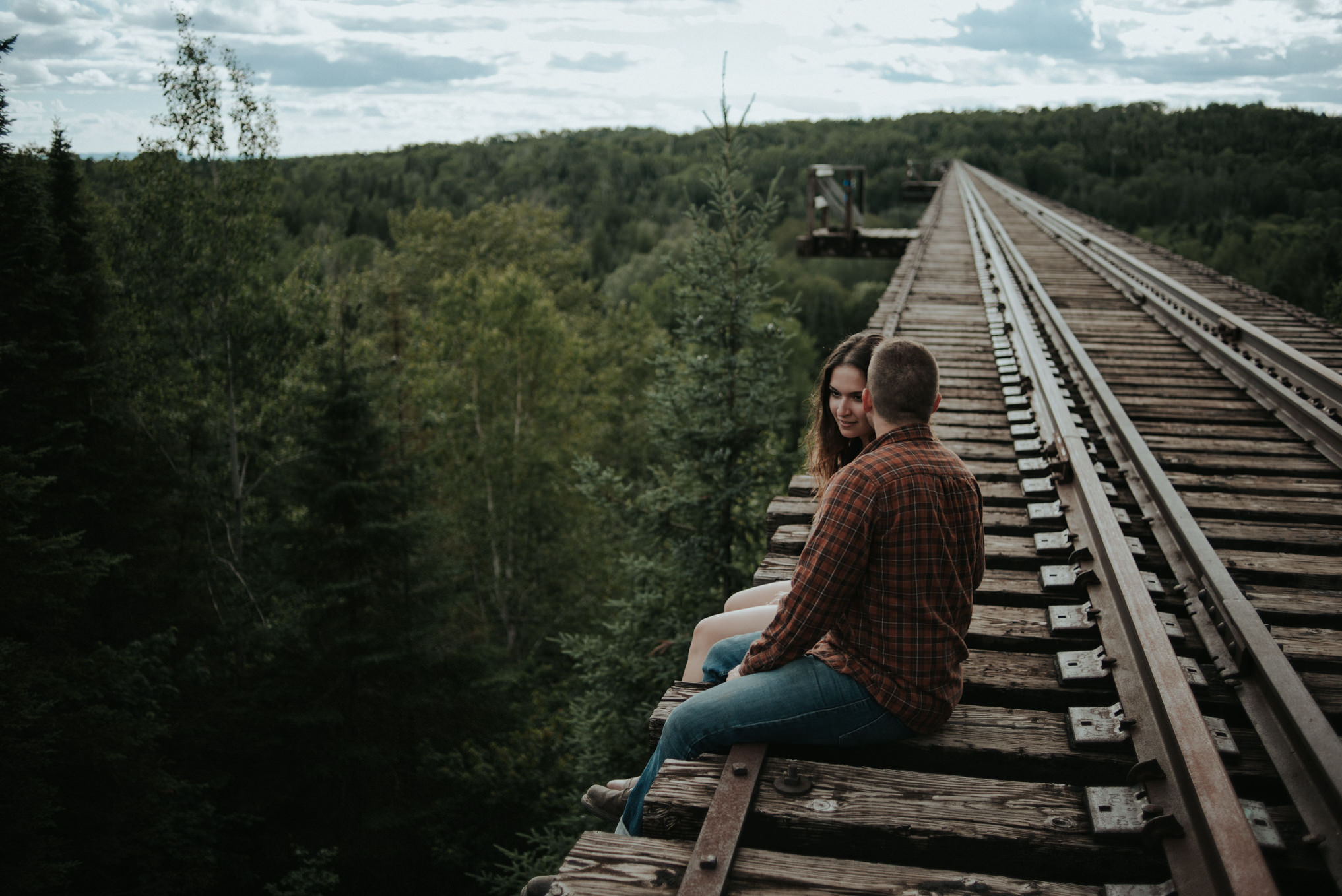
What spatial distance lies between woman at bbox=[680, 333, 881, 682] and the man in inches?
13.1

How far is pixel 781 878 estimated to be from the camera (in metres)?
2.07

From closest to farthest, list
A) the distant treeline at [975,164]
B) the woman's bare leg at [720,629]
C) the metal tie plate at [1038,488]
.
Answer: the woman's bare leg at [720,629]
the metal tie plate at [1038,488]
the distant treeline at [975,164]

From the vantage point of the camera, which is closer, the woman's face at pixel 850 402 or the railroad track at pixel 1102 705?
the railroad track at pixel 1102 705

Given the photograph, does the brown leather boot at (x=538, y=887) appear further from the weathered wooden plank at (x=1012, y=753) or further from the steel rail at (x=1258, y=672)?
the steel rail at (x=1258, y=672)

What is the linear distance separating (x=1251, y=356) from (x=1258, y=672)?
5.32 meters

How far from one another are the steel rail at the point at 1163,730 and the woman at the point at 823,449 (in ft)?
3.67

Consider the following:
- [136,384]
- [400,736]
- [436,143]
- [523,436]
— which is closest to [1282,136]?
[523,436]

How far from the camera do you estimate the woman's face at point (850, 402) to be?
9.66 feet

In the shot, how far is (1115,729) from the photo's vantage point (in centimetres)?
257

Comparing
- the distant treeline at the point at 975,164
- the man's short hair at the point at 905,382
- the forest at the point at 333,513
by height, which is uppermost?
the distant treeline at the point at 975,164

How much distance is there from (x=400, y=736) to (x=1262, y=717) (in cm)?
1552

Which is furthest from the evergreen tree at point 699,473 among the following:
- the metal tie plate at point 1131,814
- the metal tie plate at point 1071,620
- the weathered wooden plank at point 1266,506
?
the metal tie plate at point 1131,814

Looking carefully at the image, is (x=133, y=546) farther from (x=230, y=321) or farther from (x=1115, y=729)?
(x=1115, y=729)

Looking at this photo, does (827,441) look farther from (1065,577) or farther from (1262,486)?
(1262,486)
